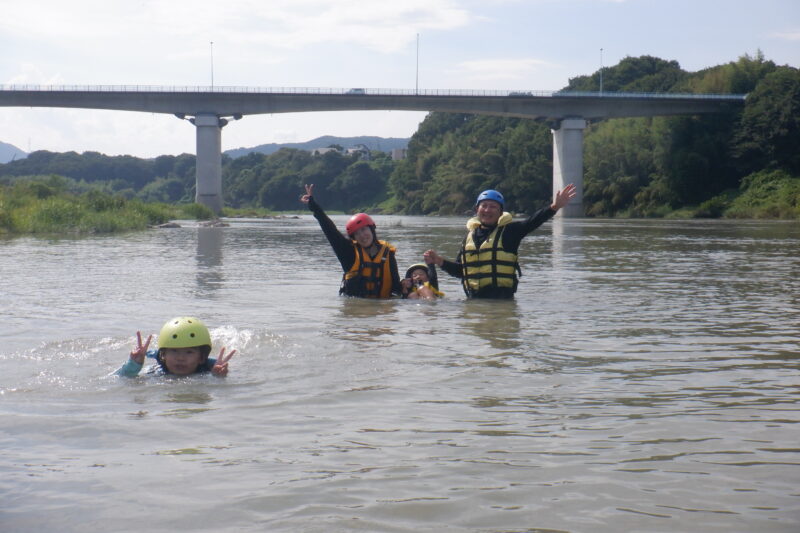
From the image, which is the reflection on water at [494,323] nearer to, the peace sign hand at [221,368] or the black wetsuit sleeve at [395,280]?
the black wetsuit sleeve at [395,280]

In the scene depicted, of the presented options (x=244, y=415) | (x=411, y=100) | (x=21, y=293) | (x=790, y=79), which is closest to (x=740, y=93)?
(x=790, y=79)

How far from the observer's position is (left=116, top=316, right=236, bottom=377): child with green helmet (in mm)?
6066

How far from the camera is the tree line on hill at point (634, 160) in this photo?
6391 centimetres

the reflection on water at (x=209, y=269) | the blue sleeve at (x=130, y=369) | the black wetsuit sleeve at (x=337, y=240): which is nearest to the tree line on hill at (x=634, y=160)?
the reflection on water at (x=209, y=269)

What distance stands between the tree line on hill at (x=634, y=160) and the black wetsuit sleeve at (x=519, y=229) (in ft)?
161

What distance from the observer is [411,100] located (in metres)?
68.4

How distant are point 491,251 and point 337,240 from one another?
1744mm

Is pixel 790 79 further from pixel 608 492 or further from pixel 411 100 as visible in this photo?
pixel 608 492

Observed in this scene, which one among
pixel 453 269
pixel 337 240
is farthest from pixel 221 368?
pixel 453 269

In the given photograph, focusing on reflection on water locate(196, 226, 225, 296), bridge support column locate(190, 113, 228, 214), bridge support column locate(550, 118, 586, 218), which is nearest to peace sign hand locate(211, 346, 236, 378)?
reflection on water locate(196, 226, 225, 296)

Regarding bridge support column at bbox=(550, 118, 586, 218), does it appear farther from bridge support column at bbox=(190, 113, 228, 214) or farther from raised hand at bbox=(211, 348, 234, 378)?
raised hand at bbox=(211, 348, 234, 378)

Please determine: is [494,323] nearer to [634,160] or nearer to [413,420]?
[413,420]

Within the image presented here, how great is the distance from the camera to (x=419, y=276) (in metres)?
11.2

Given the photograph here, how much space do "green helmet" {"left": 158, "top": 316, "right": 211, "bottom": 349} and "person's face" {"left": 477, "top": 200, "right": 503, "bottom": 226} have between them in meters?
4.64
